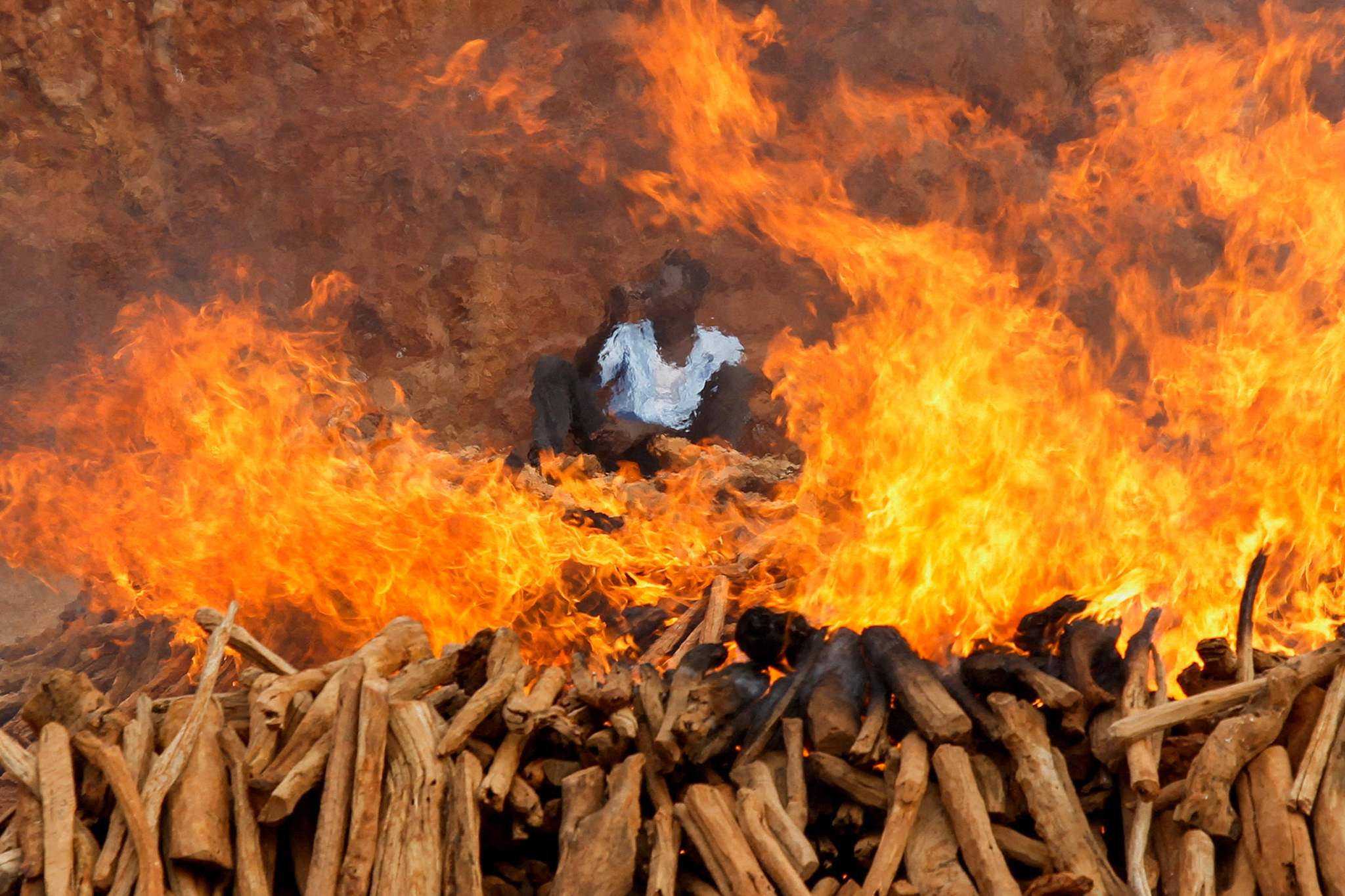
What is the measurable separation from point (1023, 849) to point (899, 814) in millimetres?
375

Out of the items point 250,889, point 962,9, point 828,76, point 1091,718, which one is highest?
point 962,9

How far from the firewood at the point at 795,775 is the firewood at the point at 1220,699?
97cm

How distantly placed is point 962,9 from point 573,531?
23.7ft

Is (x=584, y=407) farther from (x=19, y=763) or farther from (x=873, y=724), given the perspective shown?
(x=19, y=763)

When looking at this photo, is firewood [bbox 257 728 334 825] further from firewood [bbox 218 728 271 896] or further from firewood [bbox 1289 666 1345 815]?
firewood [bbox 1289 666 1345 815]

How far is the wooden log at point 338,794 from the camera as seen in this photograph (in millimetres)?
3016

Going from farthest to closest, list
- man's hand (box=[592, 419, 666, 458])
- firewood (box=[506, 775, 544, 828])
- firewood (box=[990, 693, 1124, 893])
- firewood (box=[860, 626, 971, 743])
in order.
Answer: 1. man's hand (box=[592, 419, 666, 458])
2. firewood (box=[860, 626, 971, 743])
3. firewood (box=[506, 775, 544, 828])
4. firewood (box=[990, 693, 1124, 893])

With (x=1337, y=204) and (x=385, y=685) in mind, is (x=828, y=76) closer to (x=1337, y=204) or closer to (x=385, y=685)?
(x=1337, y=204)

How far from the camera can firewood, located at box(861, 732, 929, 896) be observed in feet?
10.3

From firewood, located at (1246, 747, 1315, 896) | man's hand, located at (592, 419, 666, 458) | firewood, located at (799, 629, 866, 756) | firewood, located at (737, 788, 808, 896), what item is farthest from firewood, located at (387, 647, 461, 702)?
man's hand, located at (592, 419, 666, 458)

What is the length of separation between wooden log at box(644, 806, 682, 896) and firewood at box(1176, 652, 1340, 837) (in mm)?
1441

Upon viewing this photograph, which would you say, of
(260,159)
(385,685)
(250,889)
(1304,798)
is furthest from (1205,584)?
(260,159)

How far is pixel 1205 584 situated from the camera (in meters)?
4.65

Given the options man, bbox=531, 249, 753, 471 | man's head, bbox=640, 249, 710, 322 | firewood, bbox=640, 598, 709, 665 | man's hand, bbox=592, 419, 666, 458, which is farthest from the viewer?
man's head, bbox=640, 249, 710, 322
